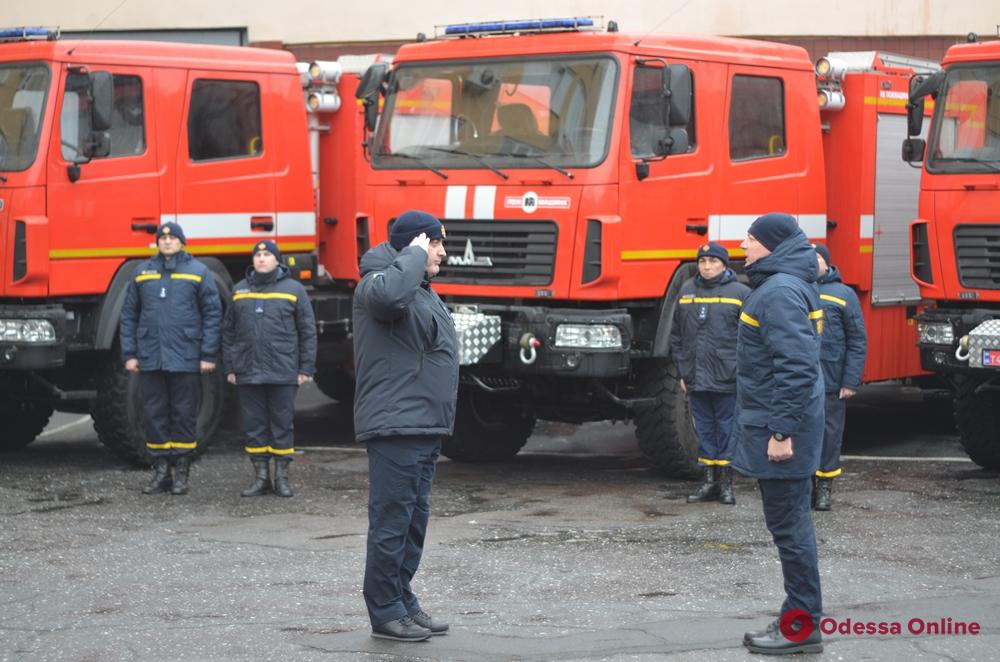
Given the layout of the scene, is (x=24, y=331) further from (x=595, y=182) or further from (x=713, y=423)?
(x=713, y=423)

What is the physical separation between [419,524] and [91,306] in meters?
5.32

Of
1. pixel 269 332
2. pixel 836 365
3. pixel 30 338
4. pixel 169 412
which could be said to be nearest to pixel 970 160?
pixel 836 365

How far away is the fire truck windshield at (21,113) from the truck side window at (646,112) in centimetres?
400

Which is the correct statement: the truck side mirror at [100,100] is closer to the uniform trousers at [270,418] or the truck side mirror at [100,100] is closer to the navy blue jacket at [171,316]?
the navy blue jacket at [171,316]

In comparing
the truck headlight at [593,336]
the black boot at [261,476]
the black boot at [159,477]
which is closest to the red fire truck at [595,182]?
the truck headlight at [593,336]

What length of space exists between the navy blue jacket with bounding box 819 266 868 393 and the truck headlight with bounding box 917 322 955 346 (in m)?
1.17

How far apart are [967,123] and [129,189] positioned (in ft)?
19.2

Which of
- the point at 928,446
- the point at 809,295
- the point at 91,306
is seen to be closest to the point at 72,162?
the point at 91,306

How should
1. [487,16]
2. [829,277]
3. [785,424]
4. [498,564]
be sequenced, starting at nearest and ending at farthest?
1. [785,424]
2. [498,564]
3. [829,277]
4. [487,16]

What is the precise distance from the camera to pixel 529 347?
1040 centimetres

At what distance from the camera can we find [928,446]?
12984 millimetres

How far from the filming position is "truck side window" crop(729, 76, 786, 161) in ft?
36.5

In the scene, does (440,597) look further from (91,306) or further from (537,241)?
(91,306)

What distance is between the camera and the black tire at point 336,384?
48.3 ft
